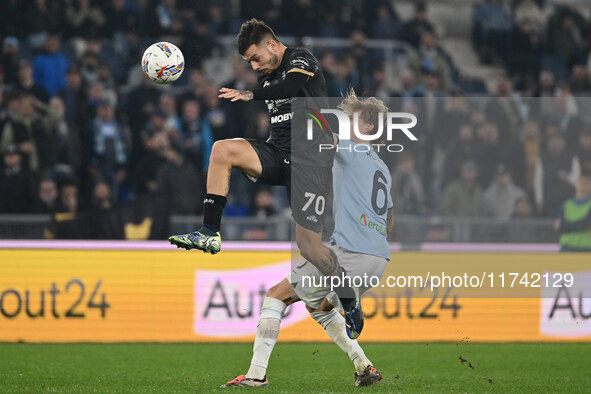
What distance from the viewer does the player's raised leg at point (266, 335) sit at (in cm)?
653

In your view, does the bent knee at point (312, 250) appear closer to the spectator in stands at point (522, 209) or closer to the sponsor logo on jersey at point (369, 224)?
the sponsor logo on jersey at point (369, 224)

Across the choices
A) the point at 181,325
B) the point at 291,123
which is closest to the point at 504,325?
the point at 181,325

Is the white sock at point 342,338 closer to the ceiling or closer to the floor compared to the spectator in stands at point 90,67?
closer to the floor

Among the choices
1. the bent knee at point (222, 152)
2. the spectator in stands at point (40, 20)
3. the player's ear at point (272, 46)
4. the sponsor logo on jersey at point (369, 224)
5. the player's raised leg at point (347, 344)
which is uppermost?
the spectator in stands at point (40, 20)

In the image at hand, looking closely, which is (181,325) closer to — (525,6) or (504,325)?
(504,325)

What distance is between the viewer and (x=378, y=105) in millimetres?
6977

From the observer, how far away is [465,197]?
11.0 metres

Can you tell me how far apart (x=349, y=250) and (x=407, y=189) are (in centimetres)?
432

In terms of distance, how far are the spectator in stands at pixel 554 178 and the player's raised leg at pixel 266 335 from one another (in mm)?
5170

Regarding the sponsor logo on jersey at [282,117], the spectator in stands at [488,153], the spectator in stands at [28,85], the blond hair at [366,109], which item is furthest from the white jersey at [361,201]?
the spectator in stands at [28,85]

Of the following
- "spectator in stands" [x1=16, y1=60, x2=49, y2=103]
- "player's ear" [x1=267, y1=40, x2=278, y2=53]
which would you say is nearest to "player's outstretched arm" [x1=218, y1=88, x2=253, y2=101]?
"player's ear" [x1=267, y1=40, x2=278, y2=53]

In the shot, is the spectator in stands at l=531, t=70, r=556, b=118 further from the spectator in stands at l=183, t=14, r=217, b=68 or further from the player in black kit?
the player in black kit

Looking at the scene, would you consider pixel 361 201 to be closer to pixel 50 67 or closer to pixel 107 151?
pixel 107 151

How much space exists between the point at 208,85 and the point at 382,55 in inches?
115
